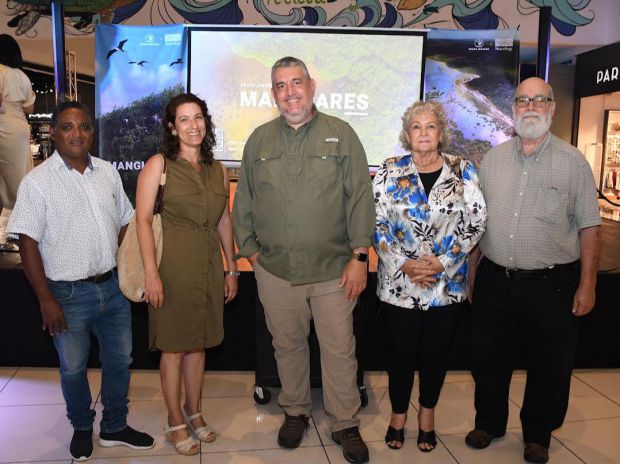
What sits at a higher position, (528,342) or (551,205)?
(551,205)

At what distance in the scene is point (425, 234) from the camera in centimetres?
231

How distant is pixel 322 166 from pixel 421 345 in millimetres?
894

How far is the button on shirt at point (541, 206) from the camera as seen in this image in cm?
230

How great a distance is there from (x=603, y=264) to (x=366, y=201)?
7.54 ft

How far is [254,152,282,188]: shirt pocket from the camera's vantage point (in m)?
2.35

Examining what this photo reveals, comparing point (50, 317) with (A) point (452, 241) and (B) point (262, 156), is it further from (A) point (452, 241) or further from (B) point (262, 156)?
(A) point (452, 241)

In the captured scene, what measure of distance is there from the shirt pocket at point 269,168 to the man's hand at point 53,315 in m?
0.95

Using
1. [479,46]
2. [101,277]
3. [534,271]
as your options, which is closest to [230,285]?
[101,277]

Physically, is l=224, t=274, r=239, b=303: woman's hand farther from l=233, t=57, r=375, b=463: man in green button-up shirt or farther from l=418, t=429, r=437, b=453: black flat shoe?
l=418, t=429, r=437, b=453: black flat shoe

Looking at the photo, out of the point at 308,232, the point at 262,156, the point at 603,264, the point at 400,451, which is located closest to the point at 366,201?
the point at 308,232

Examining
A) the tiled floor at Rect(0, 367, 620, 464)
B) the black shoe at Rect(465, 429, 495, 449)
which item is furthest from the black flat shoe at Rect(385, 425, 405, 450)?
the black shoe at Rect(465, 429, 495, 449)

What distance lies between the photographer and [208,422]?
282cm

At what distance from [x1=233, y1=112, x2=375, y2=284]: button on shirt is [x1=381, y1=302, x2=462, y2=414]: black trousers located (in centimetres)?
35

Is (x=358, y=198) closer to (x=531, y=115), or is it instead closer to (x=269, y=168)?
(x=269, y=168)
